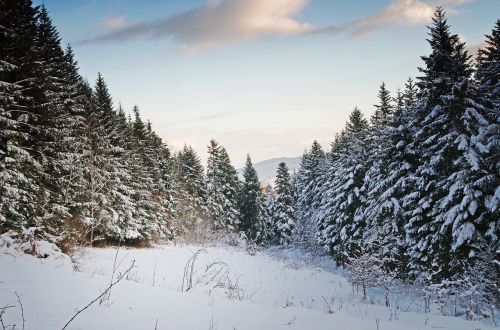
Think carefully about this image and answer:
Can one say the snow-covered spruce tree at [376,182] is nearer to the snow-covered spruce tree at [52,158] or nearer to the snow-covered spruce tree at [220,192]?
the snow-covered spruce tree at [52,158]

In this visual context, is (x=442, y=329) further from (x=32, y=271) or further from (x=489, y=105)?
(x=489, y=105)

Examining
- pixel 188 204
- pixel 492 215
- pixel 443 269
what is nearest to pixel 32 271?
pixel 492 215

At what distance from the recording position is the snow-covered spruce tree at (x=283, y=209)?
54219mm

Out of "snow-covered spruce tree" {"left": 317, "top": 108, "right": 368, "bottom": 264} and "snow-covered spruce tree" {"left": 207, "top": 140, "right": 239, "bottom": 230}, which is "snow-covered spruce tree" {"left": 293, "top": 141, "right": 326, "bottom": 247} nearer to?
"snow-covered spruce tree" {"left": 207, "top": 140, "right": 239, "bottom": 230}

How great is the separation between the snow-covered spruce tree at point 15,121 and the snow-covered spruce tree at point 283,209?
41.6 metres

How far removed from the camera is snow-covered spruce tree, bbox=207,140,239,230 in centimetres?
4925

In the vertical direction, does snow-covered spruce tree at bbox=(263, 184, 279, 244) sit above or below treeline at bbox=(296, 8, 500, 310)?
below

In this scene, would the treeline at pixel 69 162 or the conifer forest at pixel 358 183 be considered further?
the treeline at pixel 69 162

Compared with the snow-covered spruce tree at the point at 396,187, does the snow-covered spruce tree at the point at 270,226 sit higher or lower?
lower

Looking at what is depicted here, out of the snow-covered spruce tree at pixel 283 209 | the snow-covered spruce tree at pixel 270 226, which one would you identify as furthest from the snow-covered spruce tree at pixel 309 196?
the snow-covered spruce tree at pixel 270 226

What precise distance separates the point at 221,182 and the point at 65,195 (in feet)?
117

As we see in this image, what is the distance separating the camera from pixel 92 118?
23.8 metres

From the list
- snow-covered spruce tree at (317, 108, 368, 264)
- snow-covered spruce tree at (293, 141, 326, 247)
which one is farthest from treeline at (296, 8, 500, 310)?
snow-covered spruce tree at (293, 141, 326, 247)

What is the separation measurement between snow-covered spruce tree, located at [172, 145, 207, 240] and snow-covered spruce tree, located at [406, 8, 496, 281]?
28.7m
